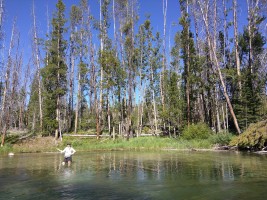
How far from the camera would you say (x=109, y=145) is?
2900cm

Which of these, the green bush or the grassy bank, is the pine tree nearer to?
the grassy bank

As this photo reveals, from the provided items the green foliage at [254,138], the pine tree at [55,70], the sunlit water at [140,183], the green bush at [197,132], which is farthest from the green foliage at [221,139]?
the pine tree at [55,70]

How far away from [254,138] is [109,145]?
13.6m

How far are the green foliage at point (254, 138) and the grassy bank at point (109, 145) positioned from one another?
3663mm

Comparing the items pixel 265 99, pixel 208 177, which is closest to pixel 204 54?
pixel 265 99

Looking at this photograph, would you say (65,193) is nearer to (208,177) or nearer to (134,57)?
(208,177)

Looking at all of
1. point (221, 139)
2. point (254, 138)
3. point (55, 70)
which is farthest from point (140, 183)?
point (55, 70)

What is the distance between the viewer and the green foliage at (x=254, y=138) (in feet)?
67.7

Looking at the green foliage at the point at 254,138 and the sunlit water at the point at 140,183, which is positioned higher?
the green foliage at the point at 254,138

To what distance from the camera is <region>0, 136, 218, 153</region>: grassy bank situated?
2648cm

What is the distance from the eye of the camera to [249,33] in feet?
105

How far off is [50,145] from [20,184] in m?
20.0

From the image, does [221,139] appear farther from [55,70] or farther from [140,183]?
[55,70]

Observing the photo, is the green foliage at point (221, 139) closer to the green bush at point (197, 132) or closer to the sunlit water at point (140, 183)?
the green bush at point (197, 132)
